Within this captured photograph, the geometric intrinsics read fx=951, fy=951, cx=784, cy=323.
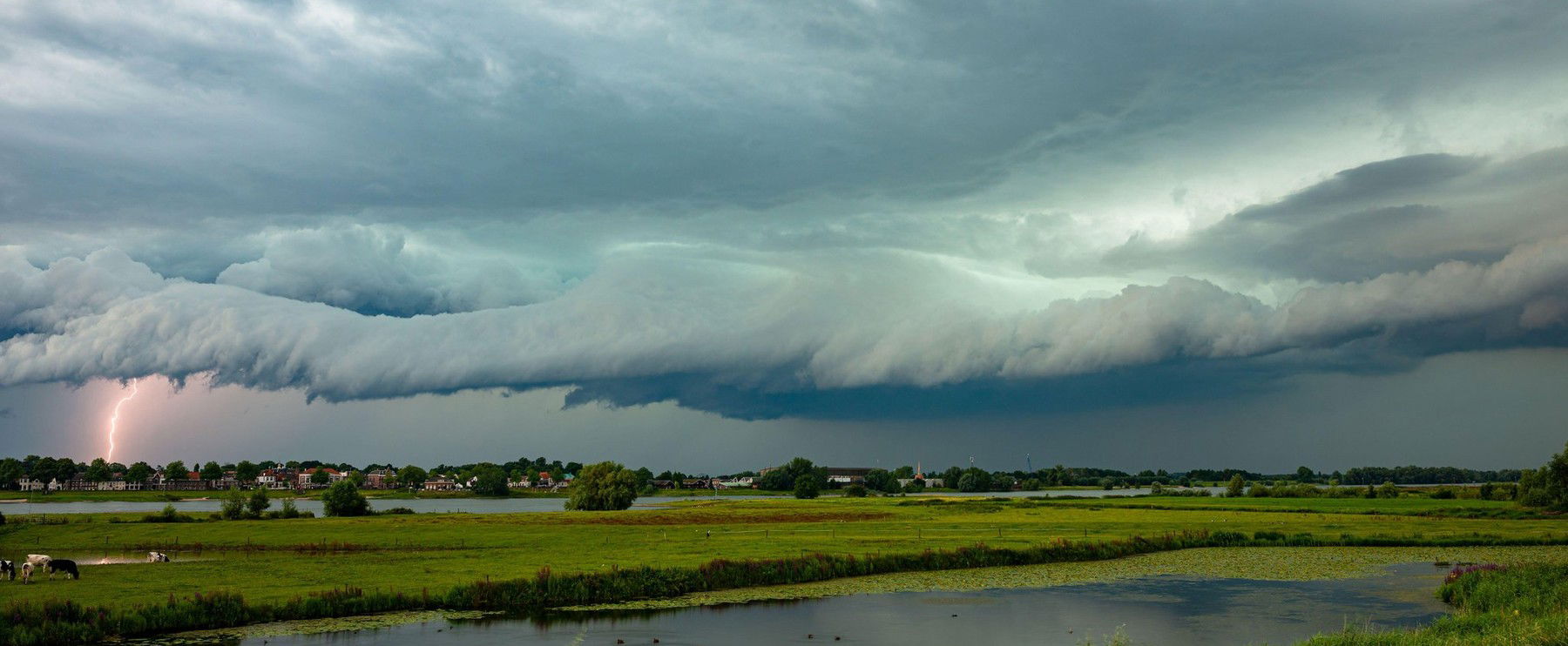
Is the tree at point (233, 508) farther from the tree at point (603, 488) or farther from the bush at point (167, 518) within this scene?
the tree at point (603, 488)

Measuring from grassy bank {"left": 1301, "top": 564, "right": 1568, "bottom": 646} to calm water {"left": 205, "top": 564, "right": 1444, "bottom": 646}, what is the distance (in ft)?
5.87

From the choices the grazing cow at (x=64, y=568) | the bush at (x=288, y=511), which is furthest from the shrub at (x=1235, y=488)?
the grazing cow at (x=64, y=568)

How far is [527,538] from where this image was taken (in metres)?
80.3

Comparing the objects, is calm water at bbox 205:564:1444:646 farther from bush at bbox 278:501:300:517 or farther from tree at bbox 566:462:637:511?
tree at bbox 566:462:637:511

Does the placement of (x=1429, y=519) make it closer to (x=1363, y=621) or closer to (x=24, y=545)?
(x=1363, y=621)

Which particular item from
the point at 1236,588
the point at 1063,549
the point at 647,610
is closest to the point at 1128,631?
the point at 1236,588

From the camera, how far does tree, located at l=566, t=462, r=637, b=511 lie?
149 meters

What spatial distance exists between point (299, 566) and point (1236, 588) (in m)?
52.8

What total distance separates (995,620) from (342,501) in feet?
356

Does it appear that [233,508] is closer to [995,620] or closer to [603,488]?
[603,488]

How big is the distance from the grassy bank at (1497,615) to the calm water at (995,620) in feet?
5.87

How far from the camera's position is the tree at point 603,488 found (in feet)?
488

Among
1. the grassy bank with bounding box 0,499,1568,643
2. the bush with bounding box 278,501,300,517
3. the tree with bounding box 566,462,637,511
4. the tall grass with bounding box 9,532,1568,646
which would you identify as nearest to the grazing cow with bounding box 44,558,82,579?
the grassy bank with bounding box 0,499,1568,643

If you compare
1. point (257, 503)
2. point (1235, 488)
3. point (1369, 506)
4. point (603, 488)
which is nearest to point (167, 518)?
point (257, 503)
